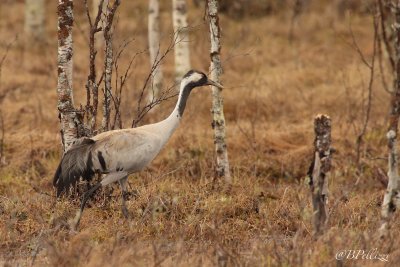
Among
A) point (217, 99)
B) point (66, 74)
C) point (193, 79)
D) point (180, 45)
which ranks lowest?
point (217, 99)

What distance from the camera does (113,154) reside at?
7457mm

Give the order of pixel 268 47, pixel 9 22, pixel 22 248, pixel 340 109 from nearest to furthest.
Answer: pixel 22 248 < pixel 340 109 < pixel 268 47 < pixel 9 22

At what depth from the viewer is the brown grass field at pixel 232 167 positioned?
20.9 feet

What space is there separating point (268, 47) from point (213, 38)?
30.5 feet

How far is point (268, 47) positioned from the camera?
18.2 metres

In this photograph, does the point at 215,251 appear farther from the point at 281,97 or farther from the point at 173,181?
the point at 281,97

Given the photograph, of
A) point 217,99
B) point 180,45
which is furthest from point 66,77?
point 180,45

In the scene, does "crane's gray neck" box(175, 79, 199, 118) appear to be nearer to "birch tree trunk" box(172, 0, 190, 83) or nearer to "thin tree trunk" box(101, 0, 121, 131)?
"thin tree trunk" box(101, 0, 121, 131)

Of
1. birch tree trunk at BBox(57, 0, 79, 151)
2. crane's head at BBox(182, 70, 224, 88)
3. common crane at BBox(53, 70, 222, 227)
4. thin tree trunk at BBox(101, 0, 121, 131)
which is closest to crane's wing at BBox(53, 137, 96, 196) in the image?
common crane at BBox(53, 70, 222, 227)

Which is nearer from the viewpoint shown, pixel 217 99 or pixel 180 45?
pixel 217 99

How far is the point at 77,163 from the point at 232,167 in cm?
341

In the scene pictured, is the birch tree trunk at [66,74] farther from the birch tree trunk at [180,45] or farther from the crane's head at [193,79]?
the birch tree trunk at [180,45]

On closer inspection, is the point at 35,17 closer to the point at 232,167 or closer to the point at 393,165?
the point at 232,167

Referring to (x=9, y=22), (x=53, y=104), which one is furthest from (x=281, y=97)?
(x=9, y=22)
